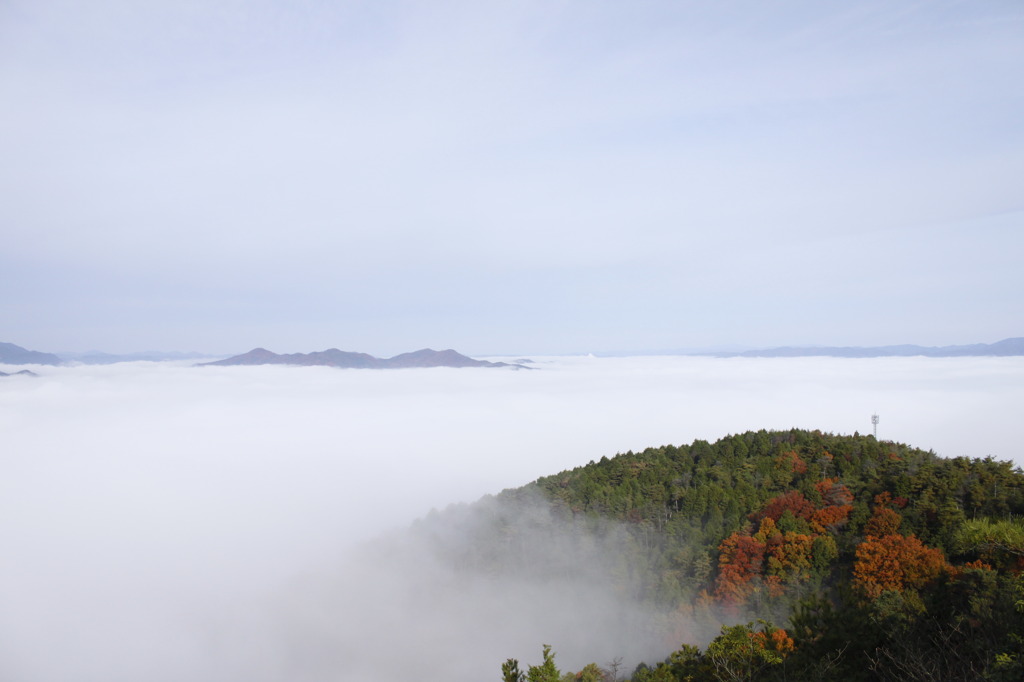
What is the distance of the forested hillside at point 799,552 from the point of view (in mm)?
24250

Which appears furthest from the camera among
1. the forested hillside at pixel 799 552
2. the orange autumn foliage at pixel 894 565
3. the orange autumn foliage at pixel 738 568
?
the orange autumn foliage at pixel 738 568

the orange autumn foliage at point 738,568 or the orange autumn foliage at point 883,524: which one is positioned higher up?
the orange autumn foliage at point 883,524

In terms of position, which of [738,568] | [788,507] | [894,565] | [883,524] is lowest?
[738,568]

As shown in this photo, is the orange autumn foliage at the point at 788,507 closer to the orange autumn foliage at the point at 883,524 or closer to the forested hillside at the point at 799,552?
the forested hillside at the point at 799,552

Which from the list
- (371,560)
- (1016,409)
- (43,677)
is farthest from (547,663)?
(1016,409)

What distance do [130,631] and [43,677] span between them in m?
16.1

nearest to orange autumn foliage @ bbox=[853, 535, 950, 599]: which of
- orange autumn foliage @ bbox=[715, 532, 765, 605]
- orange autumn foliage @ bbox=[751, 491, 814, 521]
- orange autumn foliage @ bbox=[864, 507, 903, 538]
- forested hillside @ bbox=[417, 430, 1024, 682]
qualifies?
forested hillside @ bbox=[417, 430, 1024, 682]

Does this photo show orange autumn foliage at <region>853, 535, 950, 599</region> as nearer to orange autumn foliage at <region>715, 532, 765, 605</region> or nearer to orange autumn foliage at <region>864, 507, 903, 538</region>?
orange autumn foliage at <region>864, 507, 903, 538</region>

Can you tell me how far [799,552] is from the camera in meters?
58.8

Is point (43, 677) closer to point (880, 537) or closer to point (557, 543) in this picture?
point (557, 543)

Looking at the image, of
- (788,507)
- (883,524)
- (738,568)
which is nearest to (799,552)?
(738,568)

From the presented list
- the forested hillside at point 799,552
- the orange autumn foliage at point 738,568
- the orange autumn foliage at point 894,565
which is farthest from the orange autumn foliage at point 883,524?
the orange autumn foliage at point 738,568

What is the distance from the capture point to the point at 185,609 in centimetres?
13100

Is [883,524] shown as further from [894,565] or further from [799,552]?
[894,565]
